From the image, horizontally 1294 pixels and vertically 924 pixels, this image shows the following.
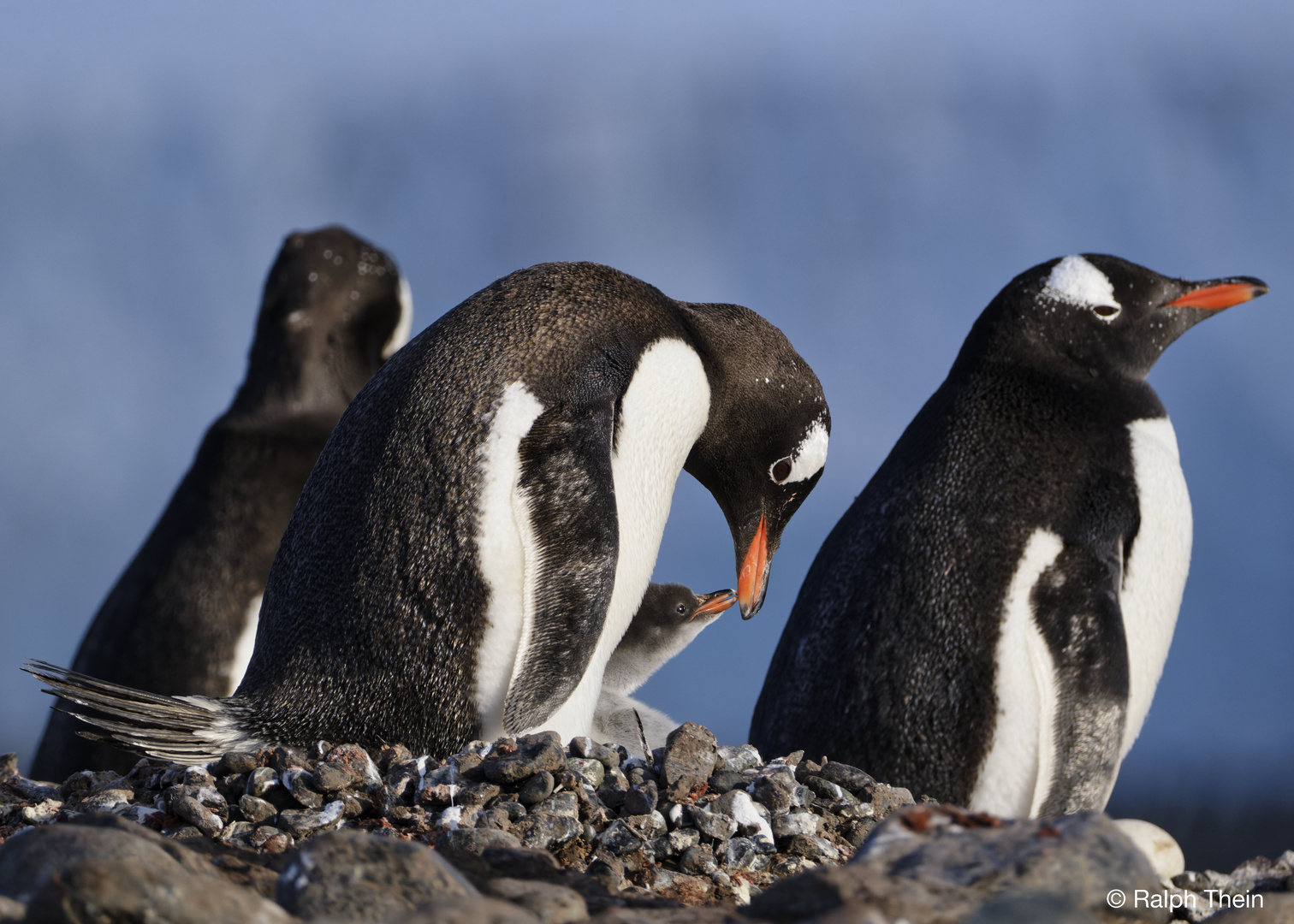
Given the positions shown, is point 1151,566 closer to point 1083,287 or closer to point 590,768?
point 1083,287

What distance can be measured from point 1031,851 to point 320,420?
5.52 m

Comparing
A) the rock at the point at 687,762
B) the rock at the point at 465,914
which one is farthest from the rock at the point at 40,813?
the rock at the point at 465,914

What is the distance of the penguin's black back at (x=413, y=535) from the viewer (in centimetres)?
293

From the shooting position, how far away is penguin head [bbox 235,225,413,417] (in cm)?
659

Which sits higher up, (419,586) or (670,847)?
(419,586)

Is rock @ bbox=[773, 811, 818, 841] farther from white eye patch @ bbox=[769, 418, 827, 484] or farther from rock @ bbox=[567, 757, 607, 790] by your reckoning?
white eye patch @ bbox=[769, 418, 827, 484]

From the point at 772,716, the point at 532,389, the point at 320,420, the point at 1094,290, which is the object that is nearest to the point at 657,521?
the point at 532,389

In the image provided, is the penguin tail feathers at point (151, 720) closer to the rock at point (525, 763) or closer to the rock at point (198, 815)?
the rock at point (198, 815)

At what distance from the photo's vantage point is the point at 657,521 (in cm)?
353

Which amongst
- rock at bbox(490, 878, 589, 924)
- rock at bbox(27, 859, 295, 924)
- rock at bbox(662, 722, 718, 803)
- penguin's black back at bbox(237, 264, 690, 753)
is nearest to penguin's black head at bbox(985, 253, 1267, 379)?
penguin's black back at bbox(237, 264, 690, 753)

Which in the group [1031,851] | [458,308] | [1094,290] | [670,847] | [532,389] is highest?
[1094,290]

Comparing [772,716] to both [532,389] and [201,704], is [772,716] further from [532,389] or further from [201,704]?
[201,704]

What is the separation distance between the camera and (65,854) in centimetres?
155

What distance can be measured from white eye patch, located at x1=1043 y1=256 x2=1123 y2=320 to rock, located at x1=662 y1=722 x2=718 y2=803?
8.22 feet
